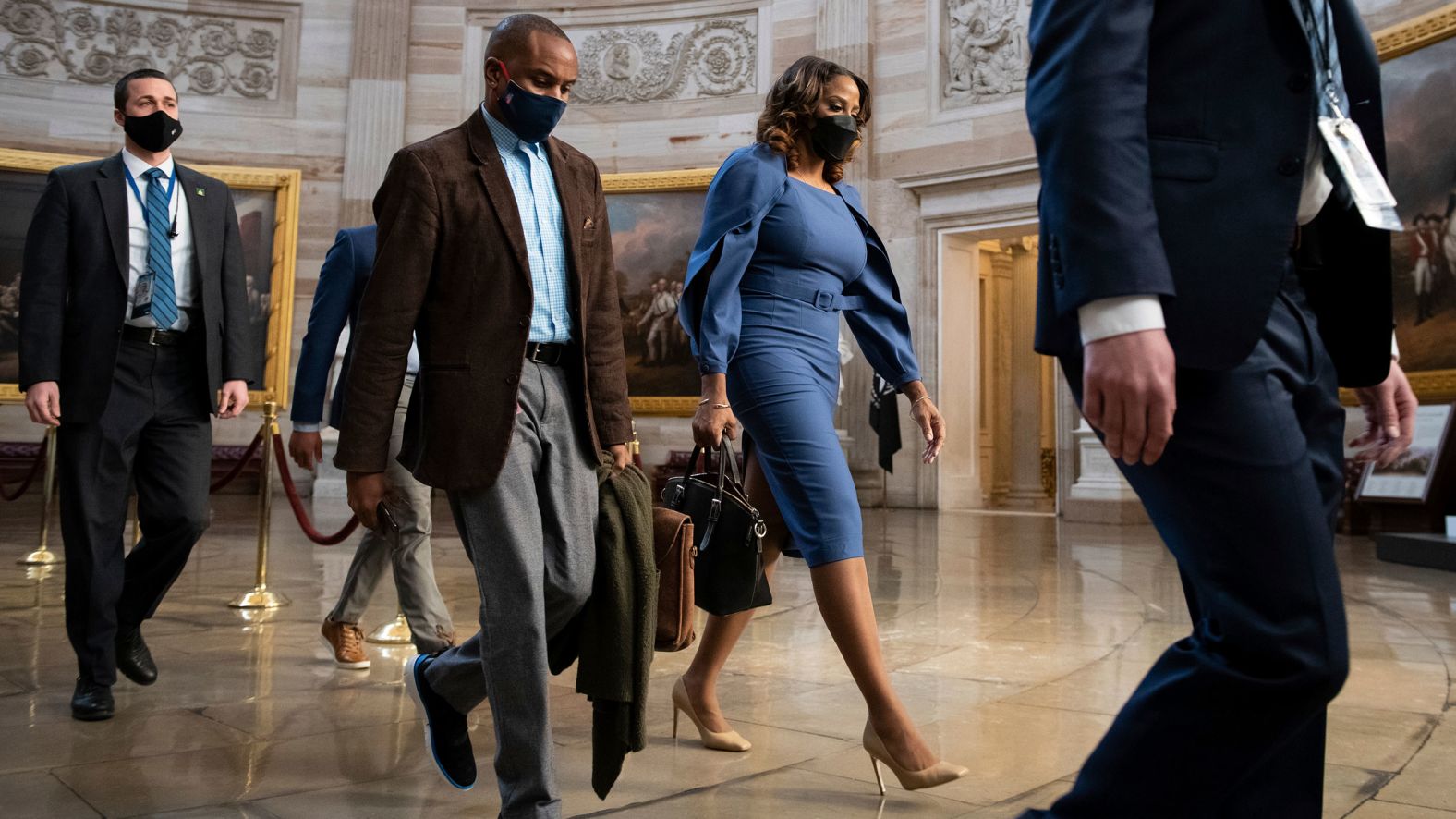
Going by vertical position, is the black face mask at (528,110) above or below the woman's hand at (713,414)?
above

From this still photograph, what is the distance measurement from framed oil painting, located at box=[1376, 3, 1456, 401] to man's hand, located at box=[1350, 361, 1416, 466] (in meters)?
10.0

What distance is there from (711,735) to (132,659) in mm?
2012

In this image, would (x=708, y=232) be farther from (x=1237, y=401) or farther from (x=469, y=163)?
(x=1237, y=401)

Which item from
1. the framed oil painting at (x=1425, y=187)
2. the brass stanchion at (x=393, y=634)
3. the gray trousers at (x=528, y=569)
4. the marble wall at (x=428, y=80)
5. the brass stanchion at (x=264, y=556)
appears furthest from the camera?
the marble wall at (x=428, y=80)

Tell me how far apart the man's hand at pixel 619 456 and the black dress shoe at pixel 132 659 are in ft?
7.01

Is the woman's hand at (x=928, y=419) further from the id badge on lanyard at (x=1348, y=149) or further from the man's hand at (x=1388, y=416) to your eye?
the id badge on lanyard at (x=1348, y=149)

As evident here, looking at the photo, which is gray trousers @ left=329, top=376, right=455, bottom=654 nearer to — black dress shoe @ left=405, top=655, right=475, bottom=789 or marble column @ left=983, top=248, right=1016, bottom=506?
black dress shoe @ left=405, top=655, right=475, bottom=789

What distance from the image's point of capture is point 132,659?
12.8 ft

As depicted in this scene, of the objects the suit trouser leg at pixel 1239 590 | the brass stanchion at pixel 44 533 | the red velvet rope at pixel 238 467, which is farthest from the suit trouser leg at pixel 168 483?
the brass stanchion at pixel 44 533

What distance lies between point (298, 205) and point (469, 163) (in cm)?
1544

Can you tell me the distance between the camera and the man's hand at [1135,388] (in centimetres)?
141

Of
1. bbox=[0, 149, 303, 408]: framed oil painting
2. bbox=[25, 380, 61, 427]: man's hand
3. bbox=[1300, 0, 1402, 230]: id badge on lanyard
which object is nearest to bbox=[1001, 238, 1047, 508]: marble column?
bbox=[0, 149, 303, 408]: framed oil painting

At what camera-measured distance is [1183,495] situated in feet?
4.99

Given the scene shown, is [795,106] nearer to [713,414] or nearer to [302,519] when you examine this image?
[713,414]
